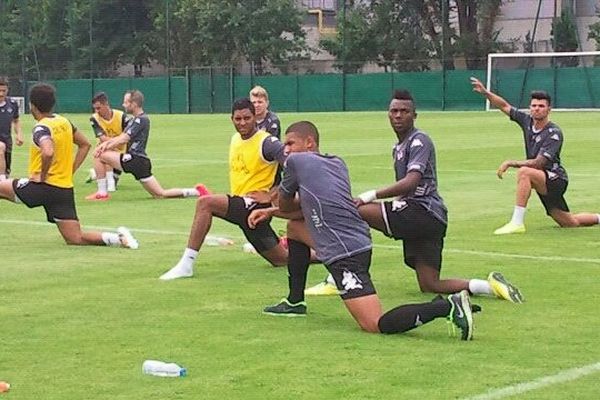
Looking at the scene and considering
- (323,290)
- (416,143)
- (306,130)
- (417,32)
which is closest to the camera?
(306,130)

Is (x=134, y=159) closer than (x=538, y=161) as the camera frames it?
No

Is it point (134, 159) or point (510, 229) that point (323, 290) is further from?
point (134, 159)

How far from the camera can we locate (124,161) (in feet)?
65.7

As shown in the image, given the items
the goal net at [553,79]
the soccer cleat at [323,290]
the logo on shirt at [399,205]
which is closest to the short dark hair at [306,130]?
the logo on shirt at [399,205]

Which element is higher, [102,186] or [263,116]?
[263,116]

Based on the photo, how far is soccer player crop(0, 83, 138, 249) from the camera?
44.9ft

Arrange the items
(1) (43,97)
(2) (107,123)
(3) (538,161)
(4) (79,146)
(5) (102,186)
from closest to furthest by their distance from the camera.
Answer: (1) (43,97)
(4) (79,146)
(3) (538,161)
(5) (102,186)
(2) (107,123)

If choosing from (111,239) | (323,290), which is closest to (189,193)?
(111,239)

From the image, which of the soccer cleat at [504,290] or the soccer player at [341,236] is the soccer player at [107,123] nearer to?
the soccer cleat at [504,290]

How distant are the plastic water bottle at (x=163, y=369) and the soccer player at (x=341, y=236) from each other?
5.29 feet

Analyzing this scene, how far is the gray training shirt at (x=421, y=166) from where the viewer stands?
402 inches

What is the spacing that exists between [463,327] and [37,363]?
9.18 ft

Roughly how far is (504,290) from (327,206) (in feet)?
6.38

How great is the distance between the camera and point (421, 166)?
1016 centimetres
